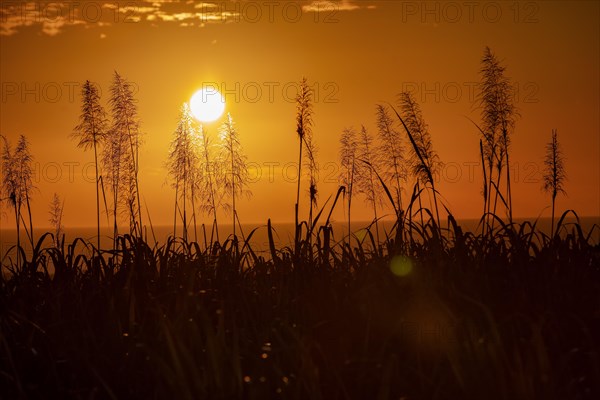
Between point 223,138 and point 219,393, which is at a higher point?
point 223,138

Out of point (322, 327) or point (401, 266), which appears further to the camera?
point (401, 266)

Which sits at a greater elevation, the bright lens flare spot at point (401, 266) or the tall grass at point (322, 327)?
the bright lens flare spot at point (401, 266)

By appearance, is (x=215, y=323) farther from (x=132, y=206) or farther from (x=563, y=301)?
(x=132, y=206)

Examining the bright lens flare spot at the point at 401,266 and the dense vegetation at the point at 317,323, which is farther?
the bright lens flare spot at the point at 401,266

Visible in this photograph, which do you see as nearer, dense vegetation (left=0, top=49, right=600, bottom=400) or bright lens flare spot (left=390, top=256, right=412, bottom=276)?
dense vegetation (left=0, top=49, right=600, bottom=400)

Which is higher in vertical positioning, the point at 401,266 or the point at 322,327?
the point at 401,266

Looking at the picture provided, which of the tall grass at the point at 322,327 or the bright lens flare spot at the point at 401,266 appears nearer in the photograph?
the tall grass at the point at 322,327

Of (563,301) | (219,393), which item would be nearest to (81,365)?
(219,393)

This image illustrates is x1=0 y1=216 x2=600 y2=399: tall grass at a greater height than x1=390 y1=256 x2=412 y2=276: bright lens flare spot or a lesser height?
lesser

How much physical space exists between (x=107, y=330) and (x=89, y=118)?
450 cm

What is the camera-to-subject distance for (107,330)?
318cm

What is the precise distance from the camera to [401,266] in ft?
13.5

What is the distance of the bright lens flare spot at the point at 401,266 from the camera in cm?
399

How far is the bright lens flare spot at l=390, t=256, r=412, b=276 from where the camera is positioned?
3991mm
